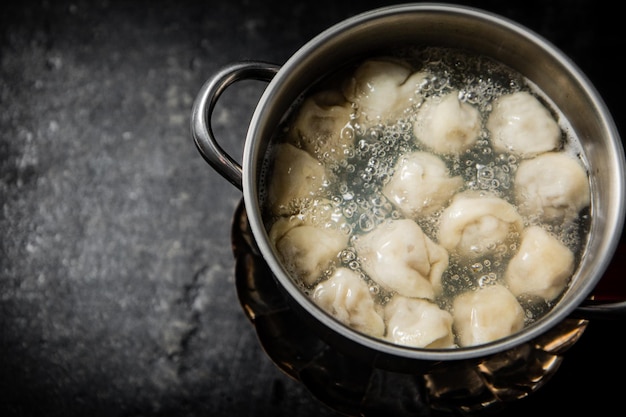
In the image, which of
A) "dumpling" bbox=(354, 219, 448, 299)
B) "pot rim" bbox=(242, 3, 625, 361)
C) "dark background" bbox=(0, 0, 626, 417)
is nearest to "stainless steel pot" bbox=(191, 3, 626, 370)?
"pot rim" bbox=(242, 3, 625, 361)

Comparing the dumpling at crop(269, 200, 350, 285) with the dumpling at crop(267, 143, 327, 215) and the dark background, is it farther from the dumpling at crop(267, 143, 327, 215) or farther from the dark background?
the dark background

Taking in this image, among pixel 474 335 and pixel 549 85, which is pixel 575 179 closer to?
pixel 549 85

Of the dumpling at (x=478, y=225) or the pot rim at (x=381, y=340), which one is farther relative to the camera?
the dumpling at (x=478, y=225)

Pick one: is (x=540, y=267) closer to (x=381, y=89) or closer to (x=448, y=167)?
(x=448, y=167)

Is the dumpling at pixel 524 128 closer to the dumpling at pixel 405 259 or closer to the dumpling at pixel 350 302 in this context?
the dumpling at pixel 405 259

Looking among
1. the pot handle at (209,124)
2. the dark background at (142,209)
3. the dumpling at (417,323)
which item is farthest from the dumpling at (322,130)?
the dark background at (142,209)
